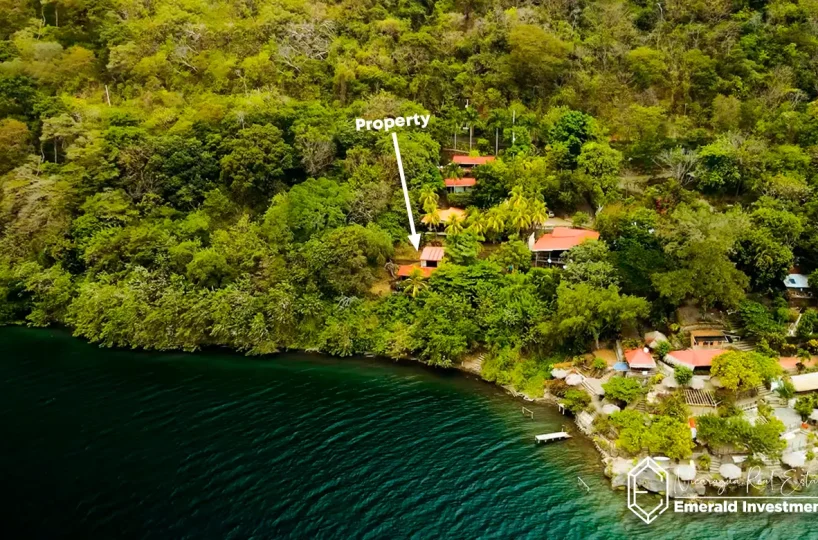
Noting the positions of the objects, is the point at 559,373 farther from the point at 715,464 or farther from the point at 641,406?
the point at 715,464

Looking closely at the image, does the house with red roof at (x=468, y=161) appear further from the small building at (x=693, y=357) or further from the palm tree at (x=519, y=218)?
the small building at (x=693, y=357)

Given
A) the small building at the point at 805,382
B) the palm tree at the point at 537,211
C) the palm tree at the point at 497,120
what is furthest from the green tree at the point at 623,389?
the palm tree at the point at 497,120

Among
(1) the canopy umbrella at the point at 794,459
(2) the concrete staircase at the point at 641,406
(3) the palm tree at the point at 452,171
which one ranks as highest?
(3) the palm tree at the point at 452,171

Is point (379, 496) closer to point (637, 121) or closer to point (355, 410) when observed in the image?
point (355, 410)

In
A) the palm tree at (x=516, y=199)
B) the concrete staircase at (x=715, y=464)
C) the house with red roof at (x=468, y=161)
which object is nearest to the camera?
the concrete staircase at (x=715, y=464)

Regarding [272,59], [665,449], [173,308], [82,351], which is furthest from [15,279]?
[665,449]

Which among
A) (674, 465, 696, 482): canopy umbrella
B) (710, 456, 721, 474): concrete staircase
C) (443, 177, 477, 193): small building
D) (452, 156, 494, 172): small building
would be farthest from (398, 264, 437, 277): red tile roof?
(710, 456, 721, 474): concrete staircase

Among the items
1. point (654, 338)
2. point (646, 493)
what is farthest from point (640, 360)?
point (646, 493)
